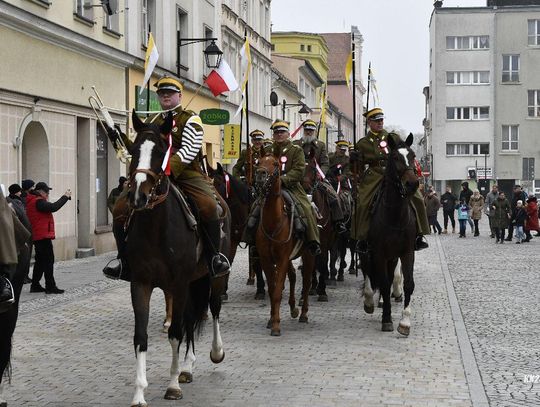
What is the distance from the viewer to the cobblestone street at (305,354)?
824 centimetres

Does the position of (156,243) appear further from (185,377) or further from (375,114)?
(375,114)

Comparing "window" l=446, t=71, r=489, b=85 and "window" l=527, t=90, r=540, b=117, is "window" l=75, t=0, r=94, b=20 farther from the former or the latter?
"window" l=446, t=71, r=489, b=85

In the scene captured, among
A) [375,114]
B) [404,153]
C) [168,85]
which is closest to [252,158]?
[375,114]

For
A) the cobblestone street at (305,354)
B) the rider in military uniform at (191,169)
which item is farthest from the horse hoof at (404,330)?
the rider in military uniform at (191,169)

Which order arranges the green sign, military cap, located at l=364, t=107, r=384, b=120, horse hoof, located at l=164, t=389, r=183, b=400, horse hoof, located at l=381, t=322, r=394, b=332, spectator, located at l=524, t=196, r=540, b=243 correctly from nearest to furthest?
horse hoof, located at l=164, t=389, r=183, b=400, horse hoof, located at l=381, t=322, r=394, b=332, military cap, located at l=364, t=107, r=384, b=120, the green sign, spectator, located at l=524, t=196, r=540, b=243

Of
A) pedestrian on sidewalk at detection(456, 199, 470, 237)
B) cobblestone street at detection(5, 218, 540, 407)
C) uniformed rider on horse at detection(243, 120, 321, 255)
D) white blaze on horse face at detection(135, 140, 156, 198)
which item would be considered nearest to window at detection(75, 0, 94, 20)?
cobblestone street at detection(5, 218, 540, 407)

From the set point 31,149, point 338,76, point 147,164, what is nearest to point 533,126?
point 338,76

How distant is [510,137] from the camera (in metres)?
78.9

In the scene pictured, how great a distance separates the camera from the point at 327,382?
28.7ft

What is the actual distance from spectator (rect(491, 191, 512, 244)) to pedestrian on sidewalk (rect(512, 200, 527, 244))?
295mm

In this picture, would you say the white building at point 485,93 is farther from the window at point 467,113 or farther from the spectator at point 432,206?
the spectator at point 432,206

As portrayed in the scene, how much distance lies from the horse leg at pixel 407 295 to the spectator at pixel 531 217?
24037 mm

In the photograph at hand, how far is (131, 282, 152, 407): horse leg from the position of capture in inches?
299

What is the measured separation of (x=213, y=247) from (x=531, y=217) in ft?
93.5
